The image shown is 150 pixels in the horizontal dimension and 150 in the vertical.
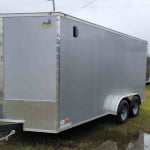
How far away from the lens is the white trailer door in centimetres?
452

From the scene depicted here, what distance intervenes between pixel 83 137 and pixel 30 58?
96.4 inches

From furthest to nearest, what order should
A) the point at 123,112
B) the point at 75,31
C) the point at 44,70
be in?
the point at 123,112, the point at 75,31, the point at 44,70

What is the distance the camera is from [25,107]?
4.70m

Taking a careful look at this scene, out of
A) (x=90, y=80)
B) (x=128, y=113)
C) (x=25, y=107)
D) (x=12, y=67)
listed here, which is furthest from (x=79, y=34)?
(x=128, y=113)

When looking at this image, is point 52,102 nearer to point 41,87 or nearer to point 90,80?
point 41,87

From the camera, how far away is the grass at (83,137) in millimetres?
5055

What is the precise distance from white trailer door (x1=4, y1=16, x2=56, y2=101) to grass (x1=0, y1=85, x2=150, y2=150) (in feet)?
3.85

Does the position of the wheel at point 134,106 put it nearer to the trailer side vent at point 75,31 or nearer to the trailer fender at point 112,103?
the trailer fender at point 112,103

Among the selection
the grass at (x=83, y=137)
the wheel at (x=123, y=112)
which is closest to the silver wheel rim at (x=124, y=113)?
the wheel at (x=123, y=112)

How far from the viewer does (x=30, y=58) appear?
182 inches

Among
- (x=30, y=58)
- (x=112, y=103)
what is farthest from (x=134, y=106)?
(x=30, y=58)

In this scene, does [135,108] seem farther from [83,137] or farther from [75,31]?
[75,31]

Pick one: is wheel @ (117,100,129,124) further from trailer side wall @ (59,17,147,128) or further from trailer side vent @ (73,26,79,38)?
trailer side vent @ (73,26,79,38)

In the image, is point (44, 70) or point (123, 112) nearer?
point (44, 70)
